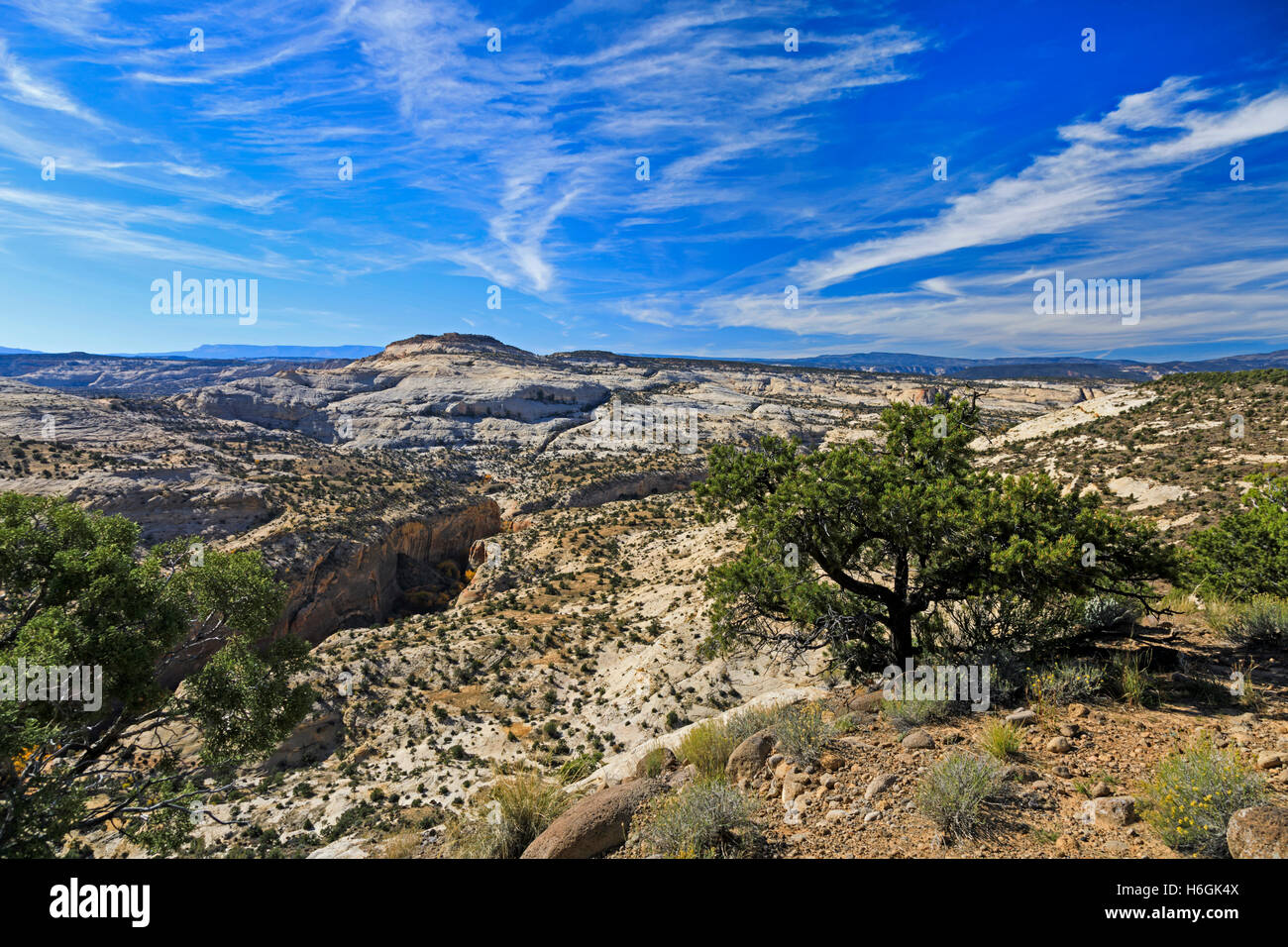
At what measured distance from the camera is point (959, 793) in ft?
17.0

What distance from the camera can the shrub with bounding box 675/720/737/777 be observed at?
7309 millimetres

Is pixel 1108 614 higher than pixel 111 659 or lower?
higher

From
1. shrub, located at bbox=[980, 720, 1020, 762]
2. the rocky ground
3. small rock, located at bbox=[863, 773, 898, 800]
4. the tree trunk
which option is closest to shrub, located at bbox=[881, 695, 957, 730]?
the rocky ground

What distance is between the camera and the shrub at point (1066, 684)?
288 inches

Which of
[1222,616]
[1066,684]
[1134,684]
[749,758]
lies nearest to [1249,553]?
[1222,616]

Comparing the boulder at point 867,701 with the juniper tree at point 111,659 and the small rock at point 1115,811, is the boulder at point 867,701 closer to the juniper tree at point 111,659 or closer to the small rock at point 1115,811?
the small rock at point 1115,811

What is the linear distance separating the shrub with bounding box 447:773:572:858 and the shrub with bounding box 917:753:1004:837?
4380 millimetres

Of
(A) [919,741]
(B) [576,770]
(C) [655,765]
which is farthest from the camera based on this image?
(B) [576,770]

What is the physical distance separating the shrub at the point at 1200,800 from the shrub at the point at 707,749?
4.27 meters

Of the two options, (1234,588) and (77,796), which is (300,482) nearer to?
(77,796)

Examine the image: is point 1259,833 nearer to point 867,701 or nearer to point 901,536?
point 867,701

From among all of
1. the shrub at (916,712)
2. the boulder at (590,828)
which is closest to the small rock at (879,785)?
the shrub at (916,712)

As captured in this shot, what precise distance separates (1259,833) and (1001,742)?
2.42 m

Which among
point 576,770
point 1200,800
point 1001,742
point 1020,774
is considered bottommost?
point 576,770
